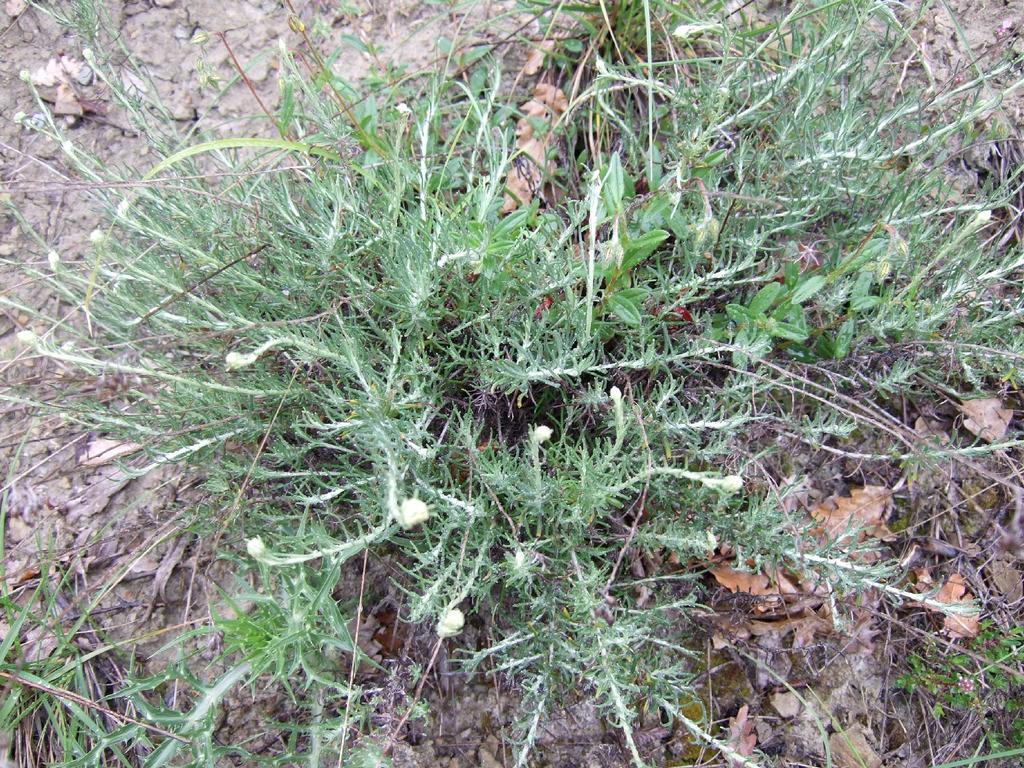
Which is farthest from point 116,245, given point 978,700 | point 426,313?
point 978,700

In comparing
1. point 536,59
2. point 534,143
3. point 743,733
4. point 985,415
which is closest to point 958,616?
point 985,415

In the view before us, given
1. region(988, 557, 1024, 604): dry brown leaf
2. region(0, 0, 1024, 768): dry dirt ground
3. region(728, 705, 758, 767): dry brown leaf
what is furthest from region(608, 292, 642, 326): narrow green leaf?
region(988, 557, 1024, 604): dry brown leaf

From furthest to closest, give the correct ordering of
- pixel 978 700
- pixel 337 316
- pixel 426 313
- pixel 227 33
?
pixel 227 33 < pixel 978 700 < pixel 426 313 < pixel 337 316

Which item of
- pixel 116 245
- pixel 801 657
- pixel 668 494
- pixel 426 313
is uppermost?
pixel 116 245

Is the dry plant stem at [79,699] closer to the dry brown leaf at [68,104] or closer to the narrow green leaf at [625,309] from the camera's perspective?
the narrow green leaf at [625,309]

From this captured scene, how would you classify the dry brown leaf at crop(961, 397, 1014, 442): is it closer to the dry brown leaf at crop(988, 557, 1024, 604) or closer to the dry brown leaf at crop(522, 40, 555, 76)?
the dry brown leaf at crop(988, 557, 1024, 604)

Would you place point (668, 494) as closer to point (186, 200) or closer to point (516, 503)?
point (516, 503)
